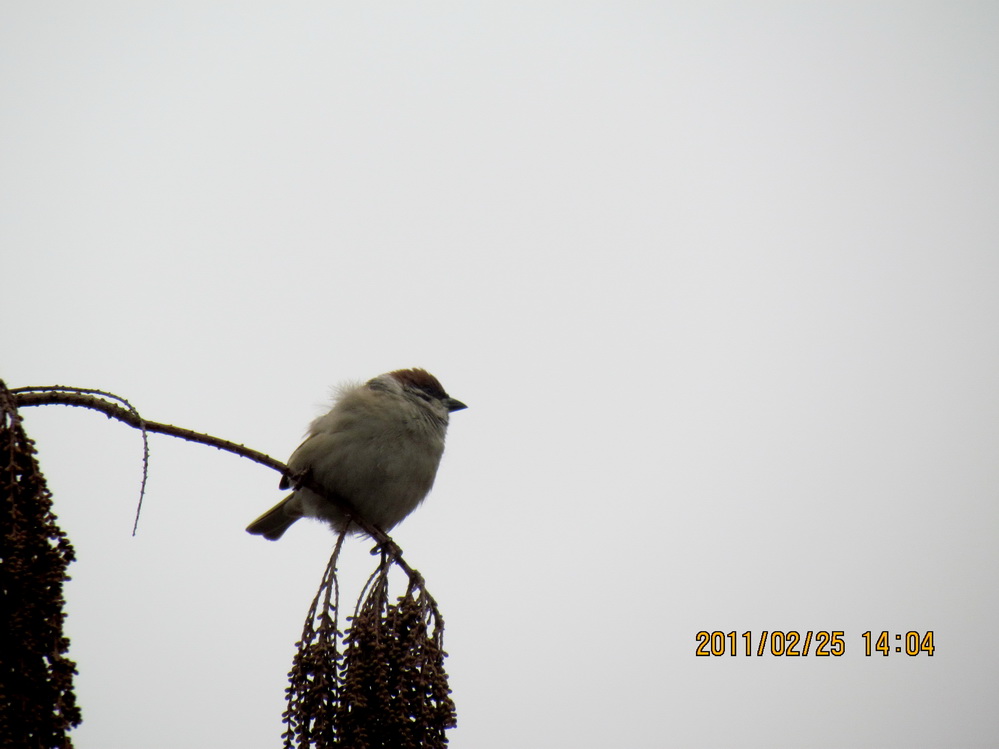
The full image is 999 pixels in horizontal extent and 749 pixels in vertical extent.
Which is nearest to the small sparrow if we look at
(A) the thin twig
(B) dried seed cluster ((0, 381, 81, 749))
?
(A) the thin twig

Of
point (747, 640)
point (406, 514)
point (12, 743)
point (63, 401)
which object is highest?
point (747, 640)

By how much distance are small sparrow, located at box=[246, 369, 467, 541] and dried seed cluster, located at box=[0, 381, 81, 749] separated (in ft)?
8.47

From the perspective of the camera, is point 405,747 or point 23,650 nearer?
point 23,650

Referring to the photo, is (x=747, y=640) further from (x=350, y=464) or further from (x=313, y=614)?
(x=313, y=614)

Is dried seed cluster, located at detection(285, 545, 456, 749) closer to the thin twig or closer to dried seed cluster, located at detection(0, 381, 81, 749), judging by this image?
the thin twig

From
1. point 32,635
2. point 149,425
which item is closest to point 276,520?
point 149,425

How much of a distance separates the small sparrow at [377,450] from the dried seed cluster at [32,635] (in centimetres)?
258

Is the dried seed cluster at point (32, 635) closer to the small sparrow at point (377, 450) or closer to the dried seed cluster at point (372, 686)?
the dried seed cluster at point (372, 686)

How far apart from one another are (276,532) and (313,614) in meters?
3.32

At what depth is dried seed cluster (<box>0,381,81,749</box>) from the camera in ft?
5.20

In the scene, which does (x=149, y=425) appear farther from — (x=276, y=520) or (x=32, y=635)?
(x=276, y=520)

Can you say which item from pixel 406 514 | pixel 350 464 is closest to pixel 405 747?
pixel 350 464

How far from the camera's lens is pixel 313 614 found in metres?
2.51

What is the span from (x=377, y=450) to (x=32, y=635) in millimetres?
2995
